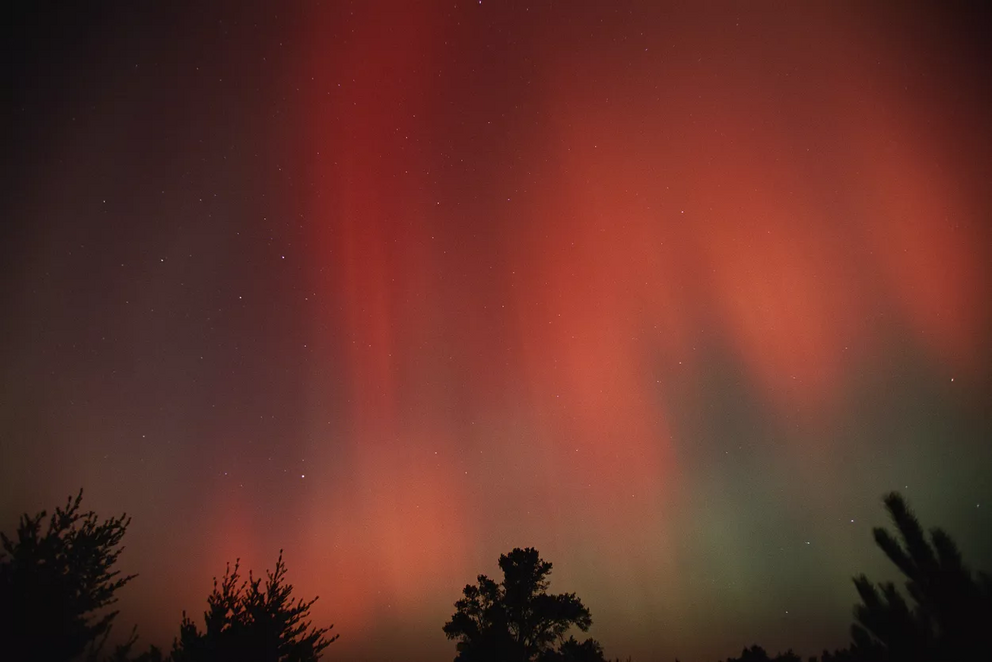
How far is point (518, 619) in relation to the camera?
1773cm

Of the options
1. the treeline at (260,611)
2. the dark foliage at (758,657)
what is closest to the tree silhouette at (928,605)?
the treeline at (260,611)

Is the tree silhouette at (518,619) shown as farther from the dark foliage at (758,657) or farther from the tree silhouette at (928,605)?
the tree silhouette at (928,605)

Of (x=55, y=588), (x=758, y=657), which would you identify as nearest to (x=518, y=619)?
(x=758, y=657)

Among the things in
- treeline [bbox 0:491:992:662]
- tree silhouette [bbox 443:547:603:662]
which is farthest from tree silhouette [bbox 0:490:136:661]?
tree silhouette [bbox 443:547:603:662]

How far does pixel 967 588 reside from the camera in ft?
17.2

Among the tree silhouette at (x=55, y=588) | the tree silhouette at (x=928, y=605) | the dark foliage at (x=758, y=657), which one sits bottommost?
the dark foliage at (x=758, y=657)

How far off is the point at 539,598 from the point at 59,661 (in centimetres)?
1525

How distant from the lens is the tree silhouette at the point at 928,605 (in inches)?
202

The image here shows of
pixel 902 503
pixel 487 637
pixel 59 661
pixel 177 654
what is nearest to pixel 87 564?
pixel 59 661

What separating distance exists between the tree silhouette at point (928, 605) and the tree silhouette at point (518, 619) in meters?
13.1

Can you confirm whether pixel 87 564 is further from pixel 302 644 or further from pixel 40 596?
pixel 302 644

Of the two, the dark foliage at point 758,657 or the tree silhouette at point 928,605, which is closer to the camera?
the tree silhouette at point 928,605

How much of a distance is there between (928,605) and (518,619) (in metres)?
15.6

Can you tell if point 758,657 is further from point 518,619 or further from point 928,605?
point 928,605
